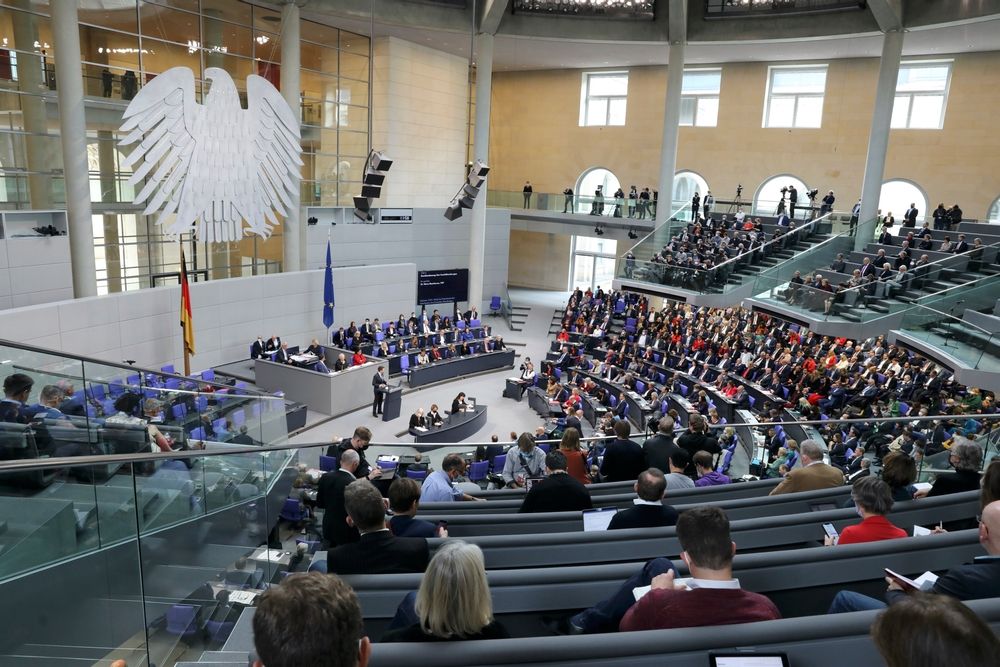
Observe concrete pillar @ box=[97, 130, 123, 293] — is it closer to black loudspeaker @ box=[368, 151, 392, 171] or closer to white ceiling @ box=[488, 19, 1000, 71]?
black loudspeaker @ box=[368, 151, 392, 171]

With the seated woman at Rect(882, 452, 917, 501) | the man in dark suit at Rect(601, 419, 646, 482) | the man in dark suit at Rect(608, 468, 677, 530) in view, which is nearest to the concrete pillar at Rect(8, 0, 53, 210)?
the man in dark suit at Rect(601, 419, 646, 482)

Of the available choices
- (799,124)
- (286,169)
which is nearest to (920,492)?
(286,169)

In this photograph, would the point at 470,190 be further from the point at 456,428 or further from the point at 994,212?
the point at 994,212

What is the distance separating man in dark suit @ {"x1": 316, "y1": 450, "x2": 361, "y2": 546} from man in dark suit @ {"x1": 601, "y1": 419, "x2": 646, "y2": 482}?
8.45 feet

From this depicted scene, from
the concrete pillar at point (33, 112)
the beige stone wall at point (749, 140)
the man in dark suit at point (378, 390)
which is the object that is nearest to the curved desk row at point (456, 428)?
the man in dark suit at point (378, 390)

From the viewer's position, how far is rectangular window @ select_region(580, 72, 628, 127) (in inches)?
1146

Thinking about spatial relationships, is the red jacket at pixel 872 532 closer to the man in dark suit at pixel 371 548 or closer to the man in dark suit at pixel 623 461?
the man in dark suit at pixel 371 548

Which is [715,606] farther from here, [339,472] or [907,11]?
[907,11]

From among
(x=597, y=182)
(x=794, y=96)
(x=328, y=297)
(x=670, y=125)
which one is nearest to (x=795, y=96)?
(x=794, y=96)

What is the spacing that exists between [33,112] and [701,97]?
72.7 feet

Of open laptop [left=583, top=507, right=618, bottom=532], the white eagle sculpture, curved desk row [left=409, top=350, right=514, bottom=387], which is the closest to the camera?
open laptop [left=583, top=507, right=618, bottom=532]

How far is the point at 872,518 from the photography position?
3.30 m

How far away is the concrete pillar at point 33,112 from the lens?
14.2 metres

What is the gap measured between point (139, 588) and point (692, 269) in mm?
17363
